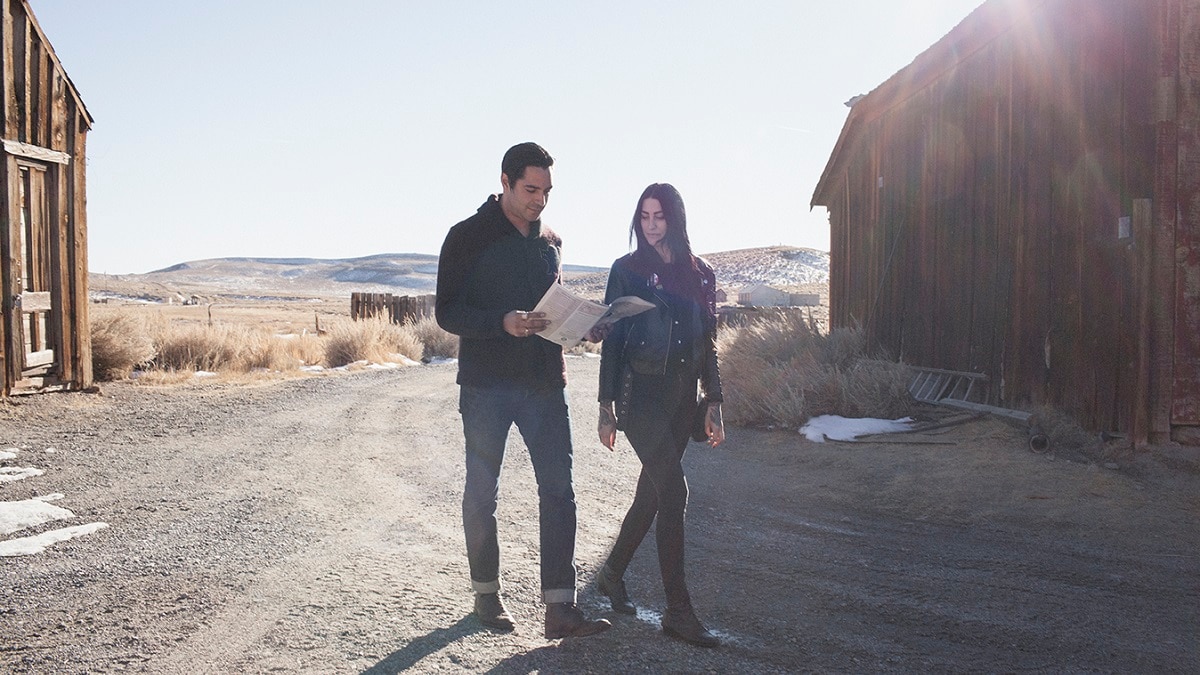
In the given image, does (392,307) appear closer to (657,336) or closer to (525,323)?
(657,336)

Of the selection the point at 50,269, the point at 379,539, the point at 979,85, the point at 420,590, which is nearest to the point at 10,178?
the point at 50,269

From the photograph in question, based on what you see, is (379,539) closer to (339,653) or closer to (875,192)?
(339,653)

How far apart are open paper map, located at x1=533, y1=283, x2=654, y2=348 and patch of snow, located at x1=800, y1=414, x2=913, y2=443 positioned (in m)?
5.42

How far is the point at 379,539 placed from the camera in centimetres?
527

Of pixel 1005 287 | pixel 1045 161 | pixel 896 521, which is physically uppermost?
pixel 1045 161

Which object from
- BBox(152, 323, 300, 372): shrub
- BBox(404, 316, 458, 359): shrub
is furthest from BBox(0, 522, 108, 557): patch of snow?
BBox(404, 316, 458, 359): shrub

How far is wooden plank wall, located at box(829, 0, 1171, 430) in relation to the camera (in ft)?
23.6

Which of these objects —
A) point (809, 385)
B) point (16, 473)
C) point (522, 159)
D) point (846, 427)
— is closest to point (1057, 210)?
point (846, 427)

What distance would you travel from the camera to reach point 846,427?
8.91m

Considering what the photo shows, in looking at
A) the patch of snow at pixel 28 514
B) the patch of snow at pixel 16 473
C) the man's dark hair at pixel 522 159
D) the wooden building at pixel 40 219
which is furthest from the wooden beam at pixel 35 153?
the man's dark hair at pixel 522 159

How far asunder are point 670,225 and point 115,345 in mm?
11849

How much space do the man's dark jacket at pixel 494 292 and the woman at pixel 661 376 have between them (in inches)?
12.2

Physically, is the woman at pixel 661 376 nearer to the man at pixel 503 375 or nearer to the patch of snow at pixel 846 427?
the man at pixel 503 375

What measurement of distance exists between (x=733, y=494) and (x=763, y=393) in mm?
3376
